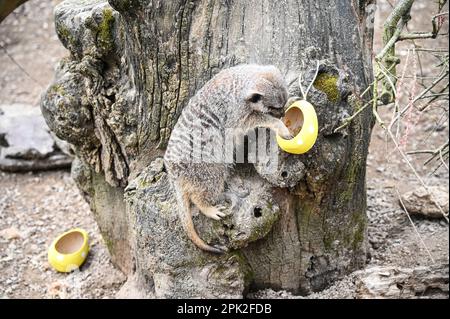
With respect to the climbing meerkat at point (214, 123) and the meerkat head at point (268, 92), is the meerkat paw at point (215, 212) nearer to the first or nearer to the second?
the climbing meerkat at point (214, 123)

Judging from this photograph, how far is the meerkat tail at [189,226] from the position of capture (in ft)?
9.03

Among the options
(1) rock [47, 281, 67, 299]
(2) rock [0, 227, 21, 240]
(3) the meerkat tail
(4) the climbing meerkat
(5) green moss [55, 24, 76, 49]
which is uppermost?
(5) green moss [55, 24, 76, 49]

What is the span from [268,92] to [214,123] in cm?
30

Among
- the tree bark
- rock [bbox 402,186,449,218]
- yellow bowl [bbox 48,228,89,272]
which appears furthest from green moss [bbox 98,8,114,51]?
rock [bbox 402,186,449,218]

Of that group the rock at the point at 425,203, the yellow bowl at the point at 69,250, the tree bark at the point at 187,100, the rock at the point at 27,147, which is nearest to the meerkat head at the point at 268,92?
the tree bark at the point at 187,100

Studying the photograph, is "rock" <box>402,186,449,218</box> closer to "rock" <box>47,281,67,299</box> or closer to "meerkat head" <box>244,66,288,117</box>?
"meerkat head" <box>244,66,288,117</box>

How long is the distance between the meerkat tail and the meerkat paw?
0.09 meters

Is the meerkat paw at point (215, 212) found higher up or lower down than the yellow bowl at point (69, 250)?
higher up

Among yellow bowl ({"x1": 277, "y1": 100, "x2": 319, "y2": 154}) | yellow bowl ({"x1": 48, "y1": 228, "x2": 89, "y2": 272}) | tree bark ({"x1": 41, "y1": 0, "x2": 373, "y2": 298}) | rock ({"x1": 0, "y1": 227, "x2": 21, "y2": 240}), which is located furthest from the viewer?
rock ({"x1": 0, "y1": 227, "x2": 21, "y2": 240})

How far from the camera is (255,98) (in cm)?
258

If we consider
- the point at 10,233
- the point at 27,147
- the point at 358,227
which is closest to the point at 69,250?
the point at 10,233

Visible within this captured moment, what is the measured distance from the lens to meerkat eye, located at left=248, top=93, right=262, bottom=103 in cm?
256

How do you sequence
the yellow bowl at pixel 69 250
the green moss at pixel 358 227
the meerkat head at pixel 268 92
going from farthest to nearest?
the yellow bowl at pixel 69 250, the green moss at pixel 358 227, the meerkat head at pixel 268 92

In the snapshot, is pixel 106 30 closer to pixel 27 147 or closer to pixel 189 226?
pixel 189 226
